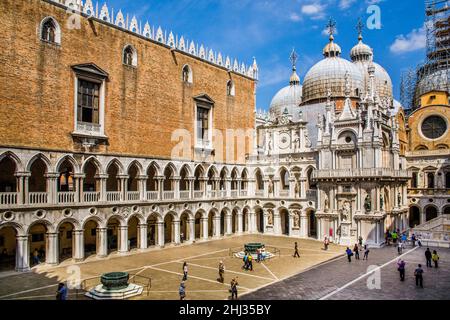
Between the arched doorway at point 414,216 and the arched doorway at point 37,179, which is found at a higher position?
the arched doorway at point 37,179

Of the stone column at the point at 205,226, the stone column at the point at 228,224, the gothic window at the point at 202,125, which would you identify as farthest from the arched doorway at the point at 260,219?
the gothic window at the point at 202,125

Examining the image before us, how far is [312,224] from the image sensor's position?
1788 inches

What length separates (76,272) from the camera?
25.2m

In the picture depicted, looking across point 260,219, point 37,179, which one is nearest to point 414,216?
point 260,219

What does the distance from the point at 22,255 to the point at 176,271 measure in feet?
31.4

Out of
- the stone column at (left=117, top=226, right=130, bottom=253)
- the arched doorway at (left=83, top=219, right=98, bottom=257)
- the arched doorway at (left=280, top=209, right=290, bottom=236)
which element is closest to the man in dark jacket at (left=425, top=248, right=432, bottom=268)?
the arched doorway at (left=280, top=209, right=290, bottom=236)

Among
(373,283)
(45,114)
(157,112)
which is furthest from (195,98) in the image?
(373,283)

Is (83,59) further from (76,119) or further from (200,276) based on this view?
(200,276)

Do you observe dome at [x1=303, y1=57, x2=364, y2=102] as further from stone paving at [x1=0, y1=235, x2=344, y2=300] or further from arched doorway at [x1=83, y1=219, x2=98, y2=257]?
arched doorway at [x1=83, y1=219, x2=98, y2=257]

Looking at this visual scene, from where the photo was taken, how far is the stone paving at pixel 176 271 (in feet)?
68.5

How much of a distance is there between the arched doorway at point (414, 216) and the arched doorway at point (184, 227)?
2944cm

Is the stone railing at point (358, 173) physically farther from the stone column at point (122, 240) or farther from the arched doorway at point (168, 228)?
the stone column at point (122, 240)

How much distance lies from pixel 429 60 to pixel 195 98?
42017 mm

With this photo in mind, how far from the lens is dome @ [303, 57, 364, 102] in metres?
50.3
